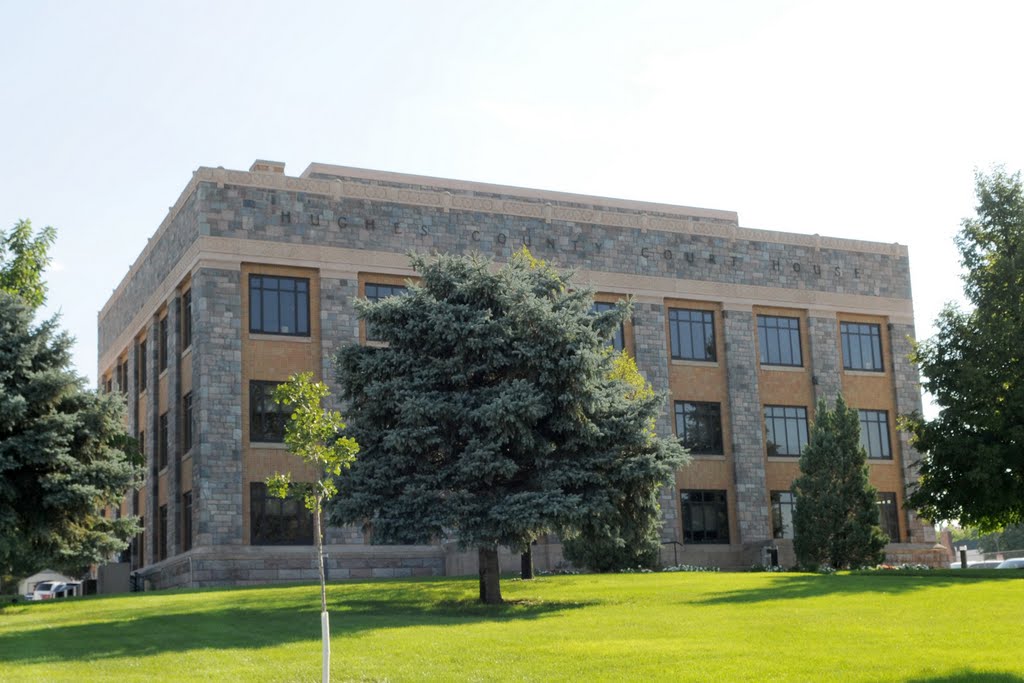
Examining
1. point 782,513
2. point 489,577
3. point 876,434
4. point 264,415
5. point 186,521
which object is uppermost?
point 264,415

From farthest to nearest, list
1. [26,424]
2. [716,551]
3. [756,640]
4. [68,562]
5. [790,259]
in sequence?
1. [790,259]
2. [716,551]
3. [68,562]
4. [26,424]
5. [756,640]

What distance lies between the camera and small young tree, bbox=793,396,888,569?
1479 inches

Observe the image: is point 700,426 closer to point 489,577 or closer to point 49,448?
point 489,577

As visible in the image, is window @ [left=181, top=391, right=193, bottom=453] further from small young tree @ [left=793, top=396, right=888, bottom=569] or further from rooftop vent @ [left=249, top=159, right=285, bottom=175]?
small young tree @ [left=793, top=396, right=888, bottom=569]

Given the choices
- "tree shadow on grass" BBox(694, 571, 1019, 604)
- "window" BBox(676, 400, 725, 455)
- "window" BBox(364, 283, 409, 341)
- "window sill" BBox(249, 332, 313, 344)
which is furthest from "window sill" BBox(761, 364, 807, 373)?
"window sill" BBox(249, 332, 313, 344)

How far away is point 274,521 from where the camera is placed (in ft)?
122

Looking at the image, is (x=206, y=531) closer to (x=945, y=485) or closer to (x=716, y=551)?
(x=716, y=551)

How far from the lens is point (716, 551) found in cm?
4356

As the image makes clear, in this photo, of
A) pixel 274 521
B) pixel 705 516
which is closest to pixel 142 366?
pixel 274 521

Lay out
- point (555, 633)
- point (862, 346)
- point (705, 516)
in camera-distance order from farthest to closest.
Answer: point (862, 346)
point (705, 516)
point (555, 633)

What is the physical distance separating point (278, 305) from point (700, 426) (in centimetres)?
1571

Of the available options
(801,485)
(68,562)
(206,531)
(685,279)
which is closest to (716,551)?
(801,485)

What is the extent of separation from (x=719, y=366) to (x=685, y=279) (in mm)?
3404

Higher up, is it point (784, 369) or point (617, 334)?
point (617, 334)
